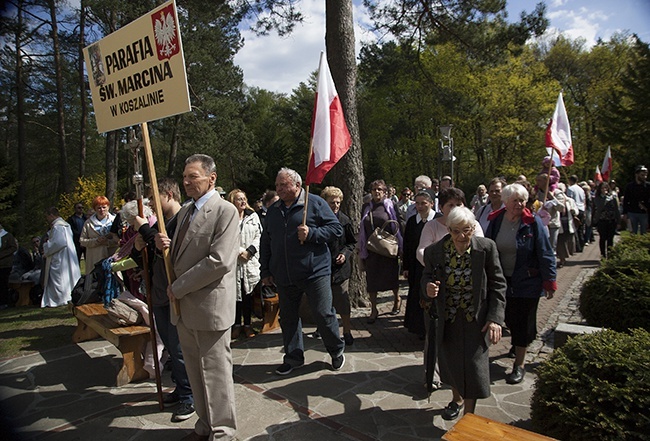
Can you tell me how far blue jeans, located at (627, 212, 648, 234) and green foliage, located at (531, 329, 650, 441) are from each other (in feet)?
27.0

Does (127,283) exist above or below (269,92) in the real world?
below

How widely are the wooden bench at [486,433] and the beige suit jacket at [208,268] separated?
1745 millimetres

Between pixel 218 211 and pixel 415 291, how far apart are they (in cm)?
303

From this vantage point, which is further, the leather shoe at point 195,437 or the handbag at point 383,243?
the handbag at point 383,243

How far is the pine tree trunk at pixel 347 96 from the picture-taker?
24.1ft

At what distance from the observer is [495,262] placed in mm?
3434

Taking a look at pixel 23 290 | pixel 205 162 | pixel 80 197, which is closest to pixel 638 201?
pixel 205 162

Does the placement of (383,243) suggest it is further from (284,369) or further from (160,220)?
(160,220)

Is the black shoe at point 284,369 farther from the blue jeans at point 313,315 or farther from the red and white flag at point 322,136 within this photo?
the red and white flag at point 322,136

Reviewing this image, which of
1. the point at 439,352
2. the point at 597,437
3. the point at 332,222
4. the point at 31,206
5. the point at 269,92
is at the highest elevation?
the point at 269,92

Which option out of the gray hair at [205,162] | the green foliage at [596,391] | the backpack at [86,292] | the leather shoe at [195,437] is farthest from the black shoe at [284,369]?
the backpack at [86,292]

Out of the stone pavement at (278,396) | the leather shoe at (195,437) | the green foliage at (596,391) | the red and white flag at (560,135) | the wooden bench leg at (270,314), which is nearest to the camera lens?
the green foliage at (596,391)

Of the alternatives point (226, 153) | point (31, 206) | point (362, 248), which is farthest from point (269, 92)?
point (362, 248)

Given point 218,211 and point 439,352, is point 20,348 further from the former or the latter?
point 439,352
